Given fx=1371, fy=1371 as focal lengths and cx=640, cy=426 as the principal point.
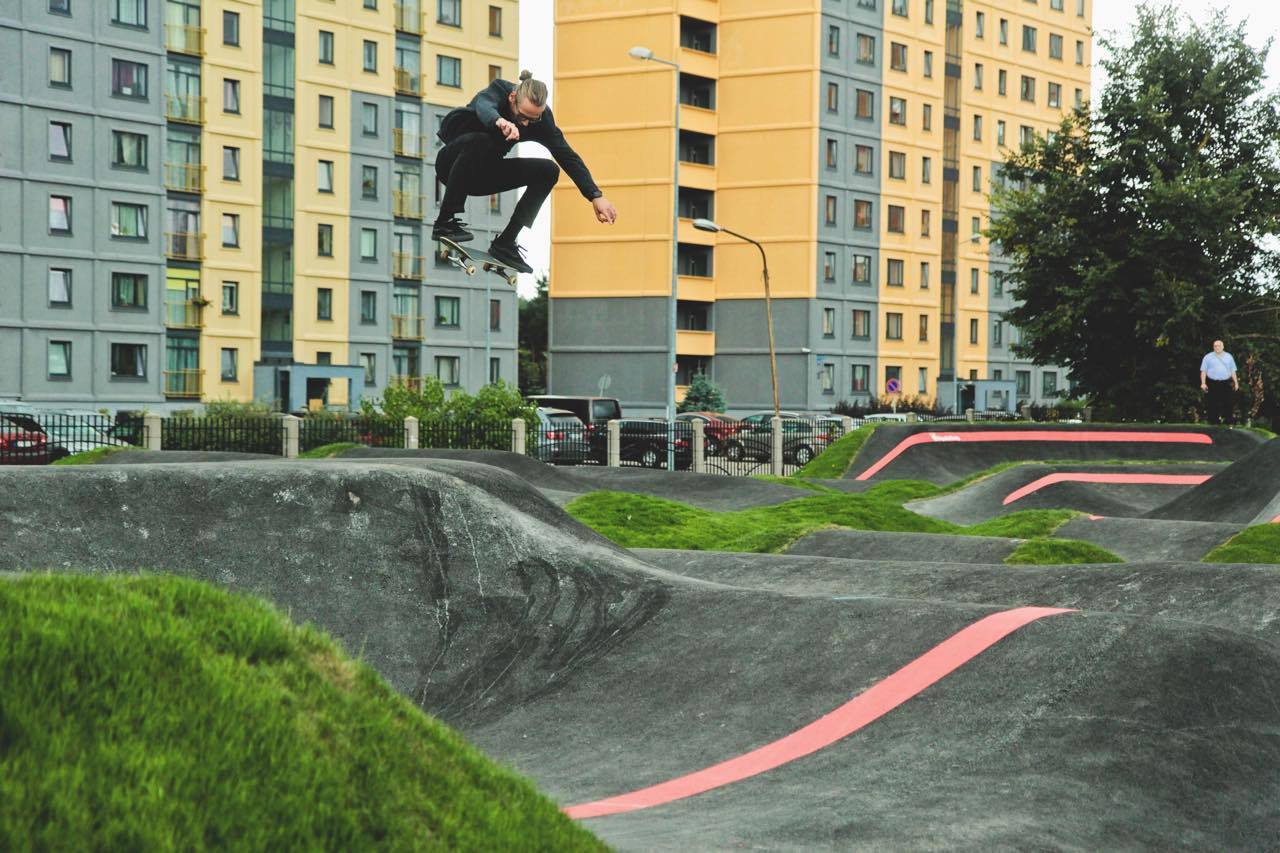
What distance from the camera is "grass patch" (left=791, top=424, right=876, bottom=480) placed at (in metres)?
32.7

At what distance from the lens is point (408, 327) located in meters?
64.2

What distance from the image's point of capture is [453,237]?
10.7m

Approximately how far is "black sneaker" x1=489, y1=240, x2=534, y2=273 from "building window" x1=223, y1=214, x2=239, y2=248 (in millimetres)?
50330

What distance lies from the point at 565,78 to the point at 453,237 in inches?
2515

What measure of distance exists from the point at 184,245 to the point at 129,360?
541 cm

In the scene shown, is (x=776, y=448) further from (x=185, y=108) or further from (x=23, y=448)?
(x=185, y=108)

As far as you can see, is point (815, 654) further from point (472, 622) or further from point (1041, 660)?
point (472, 622)

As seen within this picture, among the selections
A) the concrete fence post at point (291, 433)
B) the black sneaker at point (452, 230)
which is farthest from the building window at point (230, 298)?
the black sneaker at point (452, 230)

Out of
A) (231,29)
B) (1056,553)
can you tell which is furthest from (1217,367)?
(231,29)

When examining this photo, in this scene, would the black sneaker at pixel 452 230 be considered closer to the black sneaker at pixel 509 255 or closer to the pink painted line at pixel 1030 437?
the black sneaker at pixel 509 255

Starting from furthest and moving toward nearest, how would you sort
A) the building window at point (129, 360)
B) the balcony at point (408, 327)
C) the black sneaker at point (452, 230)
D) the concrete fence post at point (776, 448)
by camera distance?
the balcony at point (408, 327)
the building window at point (129, 360)
the concrete fence post at point (776, 448)
the black sneaker at point (452, 230)

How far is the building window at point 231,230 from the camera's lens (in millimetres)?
58000

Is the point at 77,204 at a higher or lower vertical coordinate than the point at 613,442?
higher

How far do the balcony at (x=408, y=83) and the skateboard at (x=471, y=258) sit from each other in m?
53.9
